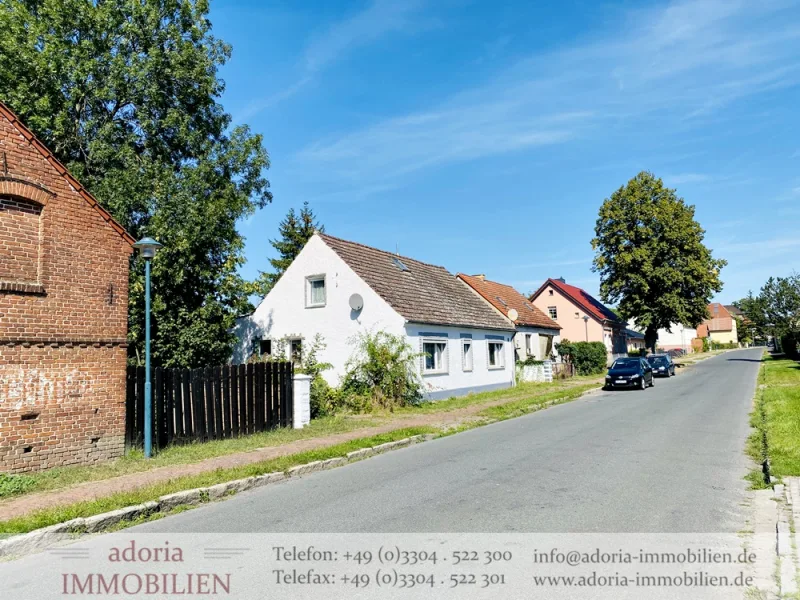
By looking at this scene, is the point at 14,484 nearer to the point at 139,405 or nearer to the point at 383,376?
the point at 139,405

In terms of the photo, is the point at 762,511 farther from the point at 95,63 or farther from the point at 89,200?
the point at 95,63

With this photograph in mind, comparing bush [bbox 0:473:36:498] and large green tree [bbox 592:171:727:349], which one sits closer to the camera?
bush [bbox 0:473:36:498]

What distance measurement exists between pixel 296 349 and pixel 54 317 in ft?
47.0

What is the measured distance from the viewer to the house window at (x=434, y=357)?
2234 centimetres

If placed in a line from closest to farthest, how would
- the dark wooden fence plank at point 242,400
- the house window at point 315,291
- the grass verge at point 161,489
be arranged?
1. the grass verge at point 161,489
2. the dark wooden fence plank at point 242,400
3. the house window at point 315,291

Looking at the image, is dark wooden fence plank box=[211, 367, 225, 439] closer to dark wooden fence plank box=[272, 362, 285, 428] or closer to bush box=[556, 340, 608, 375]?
dark wooden fence plank box=[272, 362, 285, 428]

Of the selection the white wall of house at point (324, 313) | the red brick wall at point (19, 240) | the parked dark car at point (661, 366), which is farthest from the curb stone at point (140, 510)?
the parked dark car at point (661, 366)

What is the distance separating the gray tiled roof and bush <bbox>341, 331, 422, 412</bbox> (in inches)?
49.2

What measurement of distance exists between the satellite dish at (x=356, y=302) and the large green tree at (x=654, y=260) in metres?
31.2

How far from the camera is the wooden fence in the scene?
1160 cm

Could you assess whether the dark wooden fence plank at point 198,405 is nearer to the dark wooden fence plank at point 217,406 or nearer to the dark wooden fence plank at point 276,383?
the dark wooden fence plank at point 217,406

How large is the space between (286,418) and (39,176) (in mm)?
7900

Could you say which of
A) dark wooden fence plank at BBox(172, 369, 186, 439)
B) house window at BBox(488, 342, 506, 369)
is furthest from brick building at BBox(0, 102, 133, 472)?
house window at BBox(488, 342, 506, 369)

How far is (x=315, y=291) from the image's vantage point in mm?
23984
